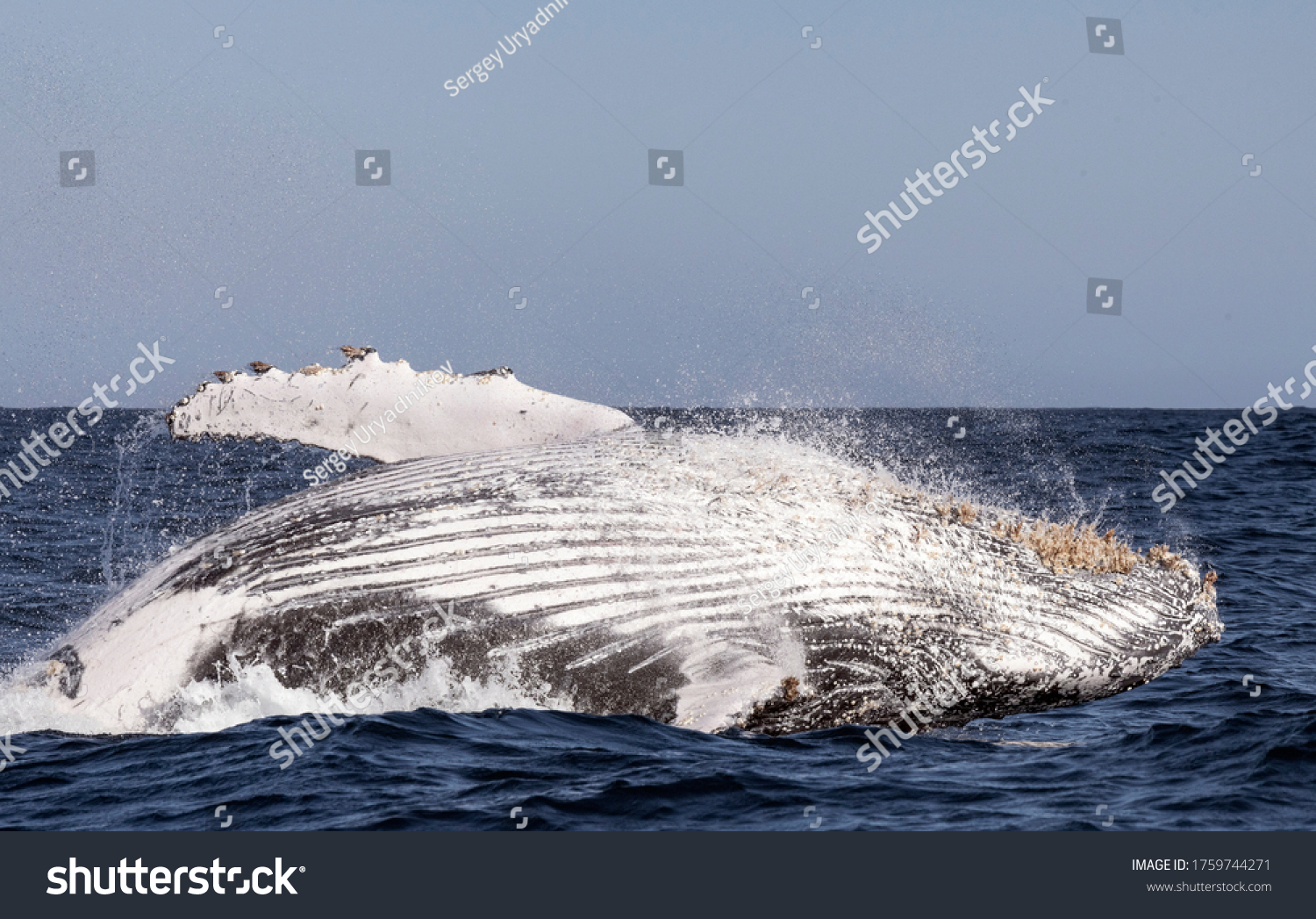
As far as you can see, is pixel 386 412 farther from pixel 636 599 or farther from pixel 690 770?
pixel 690 770

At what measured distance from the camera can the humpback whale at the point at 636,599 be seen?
23.1 feet

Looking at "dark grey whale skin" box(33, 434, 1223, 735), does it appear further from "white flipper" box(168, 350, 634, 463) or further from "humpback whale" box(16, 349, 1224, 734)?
"white flipper" box(168, 350, 634, 463)

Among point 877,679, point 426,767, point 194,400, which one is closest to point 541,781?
point 426,767

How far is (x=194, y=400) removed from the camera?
356 inches

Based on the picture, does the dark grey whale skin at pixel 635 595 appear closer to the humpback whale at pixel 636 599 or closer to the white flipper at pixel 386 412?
the humpback whale at pixel 636 599

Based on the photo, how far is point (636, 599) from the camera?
7102 mm

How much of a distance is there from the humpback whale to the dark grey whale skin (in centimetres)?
1

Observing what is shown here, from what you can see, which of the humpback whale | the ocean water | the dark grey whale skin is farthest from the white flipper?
the dark grey whale skin

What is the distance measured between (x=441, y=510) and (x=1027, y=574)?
3.96 metres

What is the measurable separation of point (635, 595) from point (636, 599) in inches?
0.9

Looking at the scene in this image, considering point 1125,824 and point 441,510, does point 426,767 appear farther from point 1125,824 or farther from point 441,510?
point 1125,824

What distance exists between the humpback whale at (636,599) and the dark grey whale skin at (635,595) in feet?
0.04

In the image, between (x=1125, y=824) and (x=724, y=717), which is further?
(x=724, y=717)

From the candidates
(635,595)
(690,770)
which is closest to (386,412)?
(635,595)
